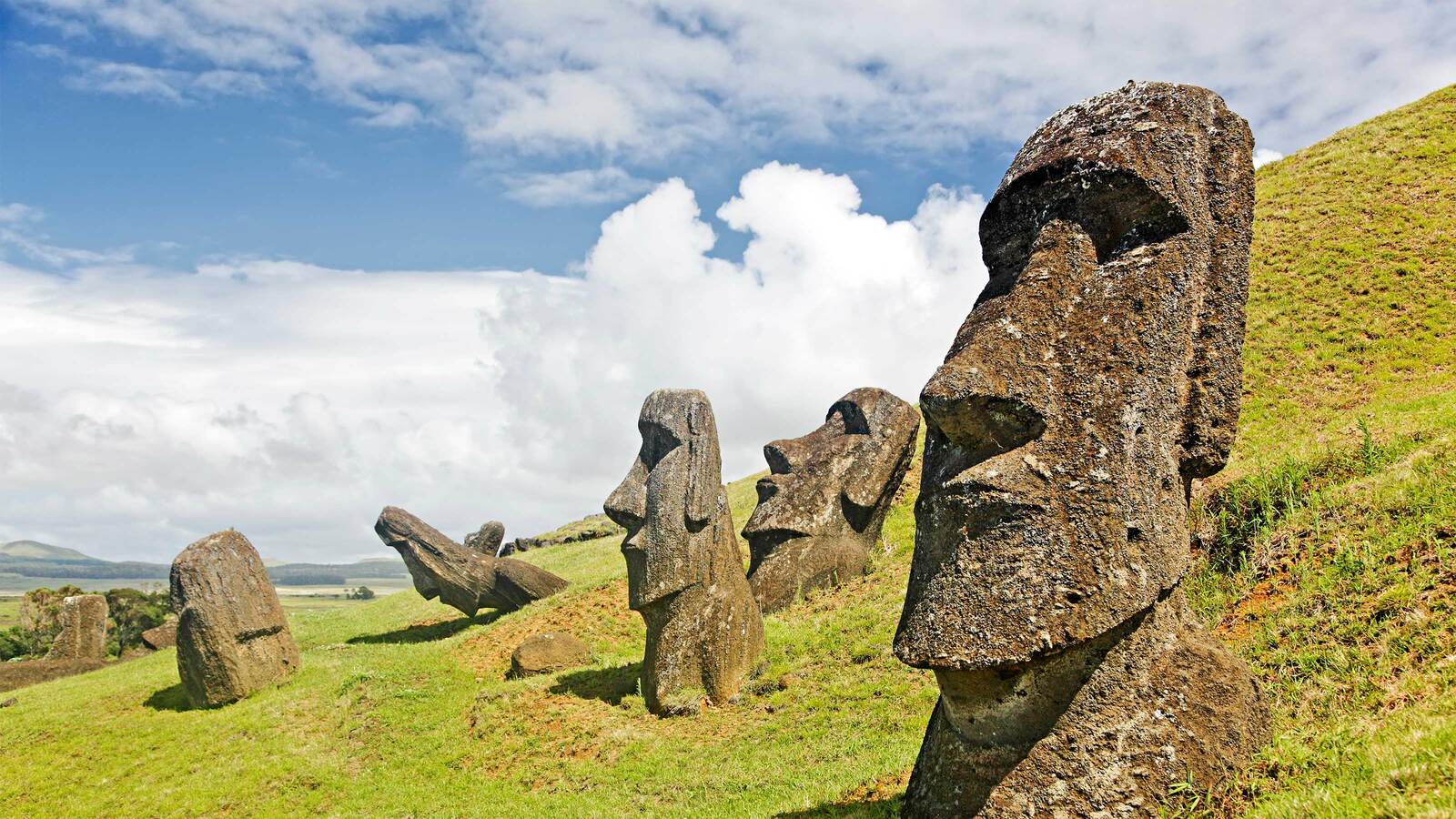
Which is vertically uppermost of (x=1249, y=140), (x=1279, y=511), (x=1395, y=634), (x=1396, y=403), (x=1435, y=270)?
(x=1435, y=270)

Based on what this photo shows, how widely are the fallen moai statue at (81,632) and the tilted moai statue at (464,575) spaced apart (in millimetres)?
10866

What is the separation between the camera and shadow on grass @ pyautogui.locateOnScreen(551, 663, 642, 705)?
47.8 feet

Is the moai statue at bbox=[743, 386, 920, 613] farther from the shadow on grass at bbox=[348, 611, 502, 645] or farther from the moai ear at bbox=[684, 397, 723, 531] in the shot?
the shadow on grass at bbox=[348, 611, 502, 645]

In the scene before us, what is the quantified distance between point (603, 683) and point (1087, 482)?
11513 millimetres

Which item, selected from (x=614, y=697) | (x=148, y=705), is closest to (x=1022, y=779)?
(x=614, y=697)

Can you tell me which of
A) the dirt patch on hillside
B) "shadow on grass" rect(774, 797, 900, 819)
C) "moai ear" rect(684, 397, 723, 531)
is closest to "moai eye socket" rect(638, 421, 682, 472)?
"moai ear" rect(684, 397, 723, 531)

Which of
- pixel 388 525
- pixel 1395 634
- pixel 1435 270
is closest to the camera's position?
pixel 1395 634

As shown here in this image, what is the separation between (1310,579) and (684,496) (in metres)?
8.22

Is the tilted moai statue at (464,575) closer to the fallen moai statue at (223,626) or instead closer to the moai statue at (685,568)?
the fallen moai statue at (223,626)

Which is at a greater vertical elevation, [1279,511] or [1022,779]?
[1279,511]

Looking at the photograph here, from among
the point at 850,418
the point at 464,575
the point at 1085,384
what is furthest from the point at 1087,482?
the point at 464,575

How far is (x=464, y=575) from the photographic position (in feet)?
75.0

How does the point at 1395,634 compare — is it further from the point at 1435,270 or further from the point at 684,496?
the point at 1435,270

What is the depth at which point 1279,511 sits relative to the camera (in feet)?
33.0
